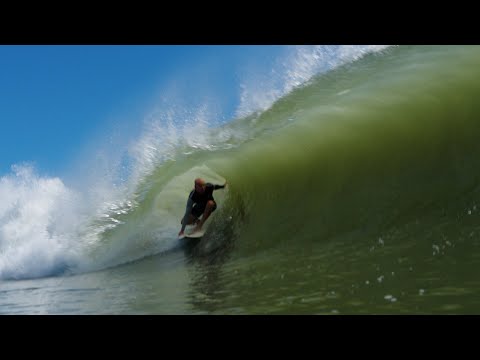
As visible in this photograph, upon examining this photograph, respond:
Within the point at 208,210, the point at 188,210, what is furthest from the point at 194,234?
the point at 208,210

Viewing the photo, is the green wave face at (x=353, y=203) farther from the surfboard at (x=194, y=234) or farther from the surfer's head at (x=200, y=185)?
the surfer's head at (x=200, y=185)

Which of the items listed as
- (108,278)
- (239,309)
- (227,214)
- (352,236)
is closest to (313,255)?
(352,236)

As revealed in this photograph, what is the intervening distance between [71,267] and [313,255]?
611cm

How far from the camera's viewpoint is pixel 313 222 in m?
6.15

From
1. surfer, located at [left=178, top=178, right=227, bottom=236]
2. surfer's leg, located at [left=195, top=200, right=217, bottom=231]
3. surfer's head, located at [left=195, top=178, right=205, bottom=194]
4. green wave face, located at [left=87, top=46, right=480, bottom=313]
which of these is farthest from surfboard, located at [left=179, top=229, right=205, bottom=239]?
surfer's head, located at [left=195, top=178, right=205, bottom=194]

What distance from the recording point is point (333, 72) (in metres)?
12.0

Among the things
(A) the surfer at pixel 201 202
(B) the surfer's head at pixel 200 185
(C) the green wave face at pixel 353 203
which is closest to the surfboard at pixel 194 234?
(A) the surfer at pixel 201 202

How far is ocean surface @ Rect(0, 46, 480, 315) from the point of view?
3.86 metres

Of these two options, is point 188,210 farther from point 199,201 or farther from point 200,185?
point 200,185

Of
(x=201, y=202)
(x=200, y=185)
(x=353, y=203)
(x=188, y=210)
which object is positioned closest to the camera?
(x=353, y=203)

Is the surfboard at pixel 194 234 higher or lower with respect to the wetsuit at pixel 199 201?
lower

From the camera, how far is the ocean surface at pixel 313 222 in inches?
152

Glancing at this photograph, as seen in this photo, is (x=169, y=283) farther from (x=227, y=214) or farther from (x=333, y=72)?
(x=333, y=72)

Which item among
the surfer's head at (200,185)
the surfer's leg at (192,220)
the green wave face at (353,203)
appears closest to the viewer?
the green wave face at (353,203)
